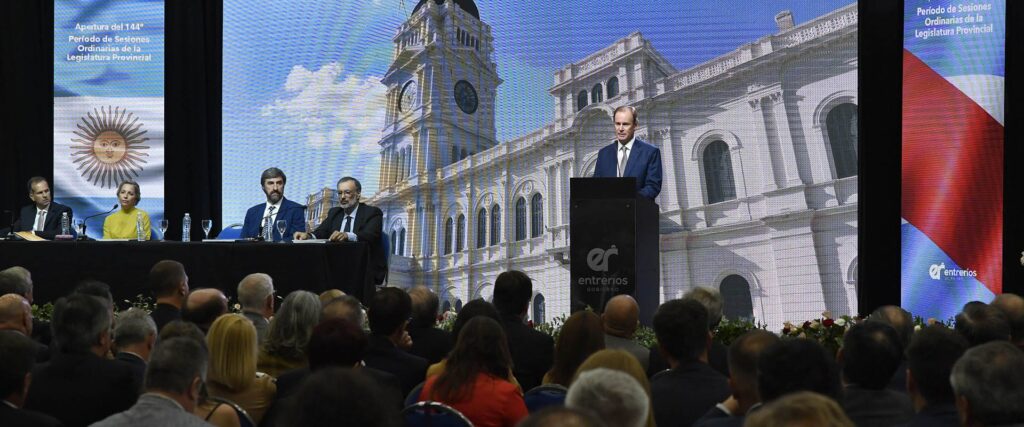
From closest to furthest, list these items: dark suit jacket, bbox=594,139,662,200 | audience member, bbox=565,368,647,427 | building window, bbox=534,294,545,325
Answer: audience member, bbox=565,368,647,427
dark suit jacket, bbox=594,139,662,200
building window, bbox=534,294,545,325

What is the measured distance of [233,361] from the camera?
9.83 ft

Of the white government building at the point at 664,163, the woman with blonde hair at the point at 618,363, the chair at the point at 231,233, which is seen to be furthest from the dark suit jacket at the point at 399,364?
the white government building at the point at 664,163

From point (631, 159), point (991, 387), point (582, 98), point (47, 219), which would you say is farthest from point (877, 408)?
point (47, 219)

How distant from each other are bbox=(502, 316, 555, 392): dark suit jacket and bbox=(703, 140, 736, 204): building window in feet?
17.3

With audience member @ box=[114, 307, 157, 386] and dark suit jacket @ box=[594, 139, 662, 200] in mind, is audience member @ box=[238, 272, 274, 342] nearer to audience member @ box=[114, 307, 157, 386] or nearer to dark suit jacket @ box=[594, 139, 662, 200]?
audience member @ box=[114, 307, 157, 386]

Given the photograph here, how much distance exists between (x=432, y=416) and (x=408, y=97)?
717cm

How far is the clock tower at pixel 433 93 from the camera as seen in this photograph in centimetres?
950

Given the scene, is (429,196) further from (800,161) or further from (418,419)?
(418,419)

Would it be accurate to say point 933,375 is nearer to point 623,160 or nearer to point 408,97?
point 623,160

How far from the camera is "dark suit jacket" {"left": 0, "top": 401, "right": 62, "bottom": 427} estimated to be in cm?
266

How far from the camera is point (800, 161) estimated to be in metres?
8.94

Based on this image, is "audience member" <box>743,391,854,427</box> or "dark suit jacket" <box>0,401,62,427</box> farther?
"dark suit jacket" <box>0,401,62,427</box>

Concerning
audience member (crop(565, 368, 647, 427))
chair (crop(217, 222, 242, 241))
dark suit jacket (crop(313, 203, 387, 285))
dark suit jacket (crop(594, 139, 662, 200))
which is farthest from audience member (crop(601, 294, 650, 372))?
chair (crop(217, 222, 242, 241))

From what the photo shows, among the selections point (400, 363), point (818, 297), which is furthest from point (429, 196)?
point (400, 363)
